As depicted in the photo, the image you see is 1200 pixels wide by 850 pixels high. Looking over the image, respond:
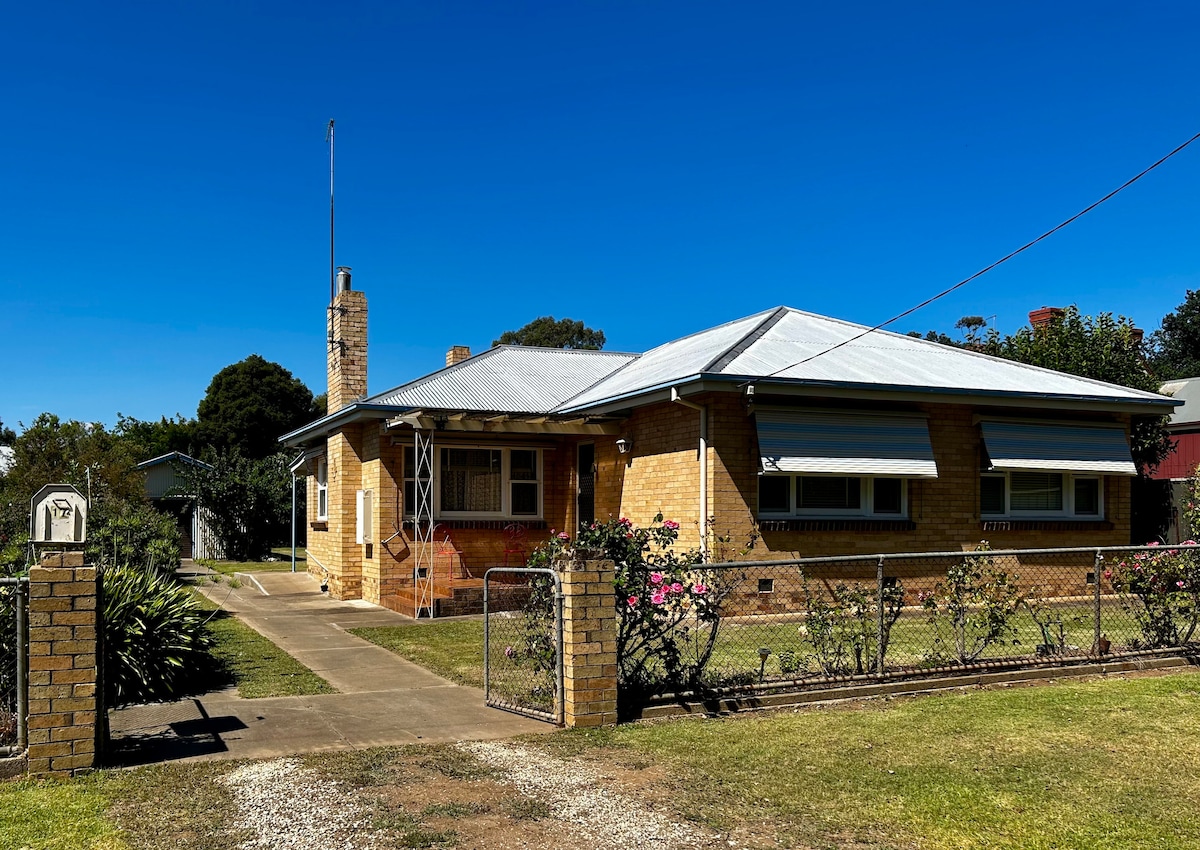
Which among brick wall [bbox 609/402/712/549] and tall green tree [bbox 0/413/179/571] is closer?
brick wall [bbox 609/402/712/549]

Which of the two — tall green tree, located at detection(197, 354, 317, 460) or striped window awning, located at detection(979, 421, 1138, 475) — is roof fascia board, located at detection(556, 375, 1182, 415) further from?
tall green tree, located at detection(197, 354, 317, 460)

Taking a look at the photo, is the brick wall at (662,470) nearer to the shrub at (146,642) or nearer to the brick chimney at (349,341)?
the brick chimney at (349,341)

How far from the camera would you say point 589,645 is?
7656 mm

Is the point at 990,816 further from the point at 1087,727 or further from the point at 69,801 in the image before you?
the point at 69,801

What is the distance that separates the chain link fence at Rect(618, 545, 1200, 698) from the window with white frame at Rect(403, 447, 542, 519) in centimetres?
577

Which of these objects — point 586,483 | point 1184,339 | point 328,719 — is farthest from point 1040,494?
point 1184,339

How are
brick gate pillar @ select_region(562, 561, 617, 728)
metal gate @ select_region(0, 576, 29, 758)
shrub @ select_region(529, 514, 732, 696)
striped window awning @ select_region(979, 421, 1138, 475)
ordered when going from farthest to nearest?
1. striped window awning @ select_region(979, 421, 1138, 475)
2. shrub @ select_region(529, 514, 732, 696)
3. brick gate pillar @ select_region(562, 561, 617, 728)
4. metal gate @ select_region(0, 576, 29, 758)

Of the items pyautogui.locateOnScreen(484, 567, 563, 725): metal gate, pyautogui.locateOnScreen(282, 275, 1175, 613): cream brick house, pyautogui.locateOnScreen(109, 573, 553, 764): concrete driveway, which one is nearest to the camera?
pyautogui.locateOnScreen(109, 573, 553, 764): concrete driveway

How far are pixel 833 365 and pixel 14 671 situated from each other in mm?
11318

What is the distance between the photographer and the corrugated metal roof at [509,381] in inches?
701

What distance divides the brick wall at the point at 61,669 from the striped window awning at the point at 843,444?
9277 mm

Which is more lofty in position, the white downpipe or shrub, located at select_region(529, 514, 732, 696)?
the white downpipe

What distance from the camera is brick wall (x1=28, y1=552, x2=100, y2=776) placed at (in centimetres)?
627

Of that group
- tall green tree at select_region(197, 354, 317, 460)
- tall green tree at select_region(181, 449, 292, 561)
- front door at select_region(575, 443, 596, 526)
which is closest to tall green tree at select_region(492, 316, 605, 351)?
tall green tree at select_region(197, 354, 317, 460)
